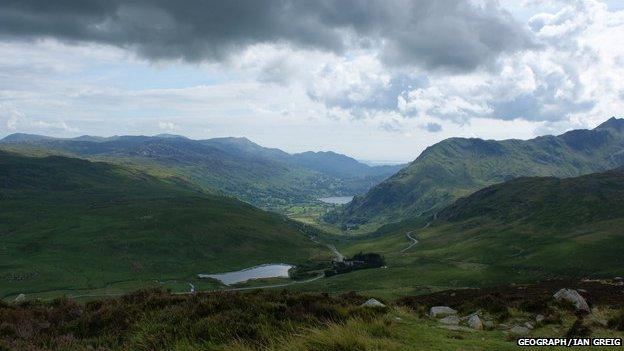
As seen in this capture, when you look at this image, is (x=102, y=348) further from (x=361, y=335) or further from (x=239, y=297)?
(x=361, y=335)

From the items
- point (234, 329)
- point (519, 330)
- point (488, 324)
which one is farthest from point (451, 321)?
point (234, 329)

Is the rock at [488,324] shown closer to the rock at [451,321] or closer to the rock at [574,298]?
the rock at [451,321]

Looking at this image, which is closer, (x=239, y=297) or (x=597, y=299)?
(x=239, y=297)

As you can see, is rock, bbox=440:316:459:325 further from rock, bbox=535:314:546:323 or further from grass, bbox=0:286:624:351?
rock, bbox=535:314:546:323

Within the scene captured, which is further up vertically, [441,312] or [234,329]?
[234,329]

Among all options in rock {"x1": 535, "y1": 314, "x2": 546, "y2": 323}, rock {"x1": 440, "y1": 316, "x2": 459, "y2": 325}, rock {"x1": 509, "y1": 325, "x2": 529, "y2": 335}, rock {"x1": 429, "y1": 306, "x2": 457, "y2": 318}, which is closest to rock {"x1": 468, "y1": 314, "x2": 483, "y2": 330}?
rock {"x1": 440, "y1": 316, "x2": 459, "y2": 325}

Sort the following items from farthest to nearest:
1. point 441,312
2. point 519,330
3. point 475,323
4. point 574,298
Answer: point 441,312, point 574,298, point 475,323, point 519,330

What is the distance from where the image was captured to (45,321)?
2073 cm

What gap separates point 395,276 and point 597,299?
418 ft

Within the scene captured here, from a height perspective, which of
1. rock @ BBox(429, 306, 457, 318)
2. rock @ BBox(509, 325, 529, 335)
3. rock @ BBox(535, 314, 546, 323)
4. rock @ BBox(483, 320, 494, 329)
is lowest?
rock @ BBox(429, 306, 457, 318)

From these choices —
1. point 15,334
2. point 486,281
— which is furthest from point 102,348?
point 486,281

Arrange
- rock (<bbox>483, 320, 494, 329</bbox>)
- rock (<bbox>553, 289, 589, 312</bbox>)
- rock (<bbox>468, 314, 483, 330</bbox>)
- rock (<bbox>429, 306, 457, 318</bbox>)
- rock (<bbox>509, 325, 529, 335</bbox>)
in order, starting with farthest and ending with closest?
rock (<bbox>429, 306, 457, 318</bbox>) → rock (<bbox>553, 289, 589, 312</bbox>) → rock (<bbox>483, 320, 494, 329</bbox>) → rock (<bbox>468, 314, 483, 330</bbox>) → rock (<bbox>509, 325, 529, 335</bbox>)

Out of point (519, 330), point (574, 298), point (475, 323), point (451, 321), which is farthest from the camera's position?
point (574, 298)

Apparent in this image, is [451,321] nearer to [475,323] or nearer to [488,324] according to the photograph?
[475,323]
